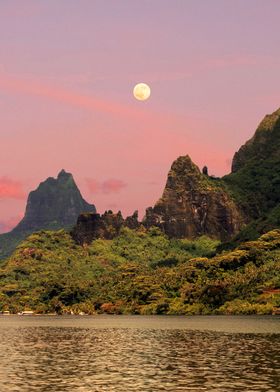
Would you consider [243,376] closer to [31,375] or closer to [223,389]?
[223,389]

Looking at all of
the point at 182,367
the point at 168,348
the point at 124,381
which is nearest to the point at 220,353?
the point at 168,348

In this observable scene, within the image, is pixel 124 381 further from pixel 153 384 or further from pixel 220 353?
pixel 220 353

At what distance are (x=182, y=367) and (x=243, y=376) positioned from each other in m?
11.5

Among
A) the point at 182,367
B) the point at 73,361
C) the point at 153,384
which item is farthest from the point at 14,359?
the point at 153,384

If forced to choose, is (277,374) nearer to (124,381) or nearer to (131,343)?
(124,381)

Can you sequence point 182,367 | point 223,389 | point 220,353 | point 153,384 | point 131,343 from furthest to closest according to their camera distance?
point 131,343
point 220,353
point 182,367
point 153,384
point 223,389

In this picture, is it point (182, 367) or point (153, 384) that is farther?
point (182, 367)

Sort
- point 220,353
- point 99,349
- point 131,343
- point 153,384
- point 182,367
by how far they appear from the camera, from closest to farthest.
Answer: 1. point 153,384
2. point 182,367
3. point 220,353
4. point 99,349
5. point 131,343

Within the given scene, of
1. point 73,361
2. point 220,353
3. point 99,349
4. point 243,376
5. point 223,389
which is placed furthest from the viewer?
point 99,349

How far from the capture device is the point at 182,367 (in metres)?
81.6

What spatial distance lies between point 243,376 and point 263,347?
43902mm

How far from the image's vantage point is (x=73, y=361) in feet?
Result: 299

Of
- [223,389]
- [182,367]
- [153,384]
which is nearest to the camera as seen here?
[223,389]

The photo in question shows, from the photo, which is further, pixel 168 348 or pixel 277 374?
pixel 168 348
